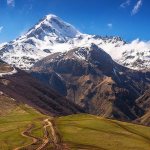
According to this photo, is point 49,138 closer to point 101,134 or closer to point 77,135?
point 77,135

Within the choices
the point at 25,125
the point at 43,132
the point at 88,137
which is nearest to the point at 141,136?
the point at 88,137

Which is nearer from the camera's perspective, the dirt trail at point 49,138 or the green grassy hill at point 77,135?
the dirt trail at point 49,138

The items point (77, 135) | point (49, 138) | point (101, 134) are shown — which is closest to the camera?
point (49, 138)

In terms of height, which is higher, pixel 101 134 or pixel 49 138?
pixel 49 138

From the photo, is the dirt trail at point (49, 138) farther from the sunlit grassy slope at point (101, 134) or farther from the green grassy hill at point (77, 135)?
the sunlit grassy slope at point (101, 134)

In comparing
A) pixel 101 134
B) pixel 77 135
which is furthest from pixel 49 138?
pixel 101 134

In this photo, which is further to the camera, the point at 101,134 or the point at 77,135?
the point at 101,134

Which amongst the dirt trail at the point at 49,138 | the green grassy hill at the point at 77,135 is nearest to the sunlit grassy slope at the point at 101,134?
the green grassy hill at the point at 77,135

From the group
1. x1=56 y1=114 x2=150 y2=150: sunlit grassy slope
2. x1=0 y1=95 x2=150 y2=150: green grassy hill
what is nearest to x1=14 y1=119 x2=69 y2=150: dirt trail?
x1=0 y1=95 x2=150 y2=150: green grassy hill
